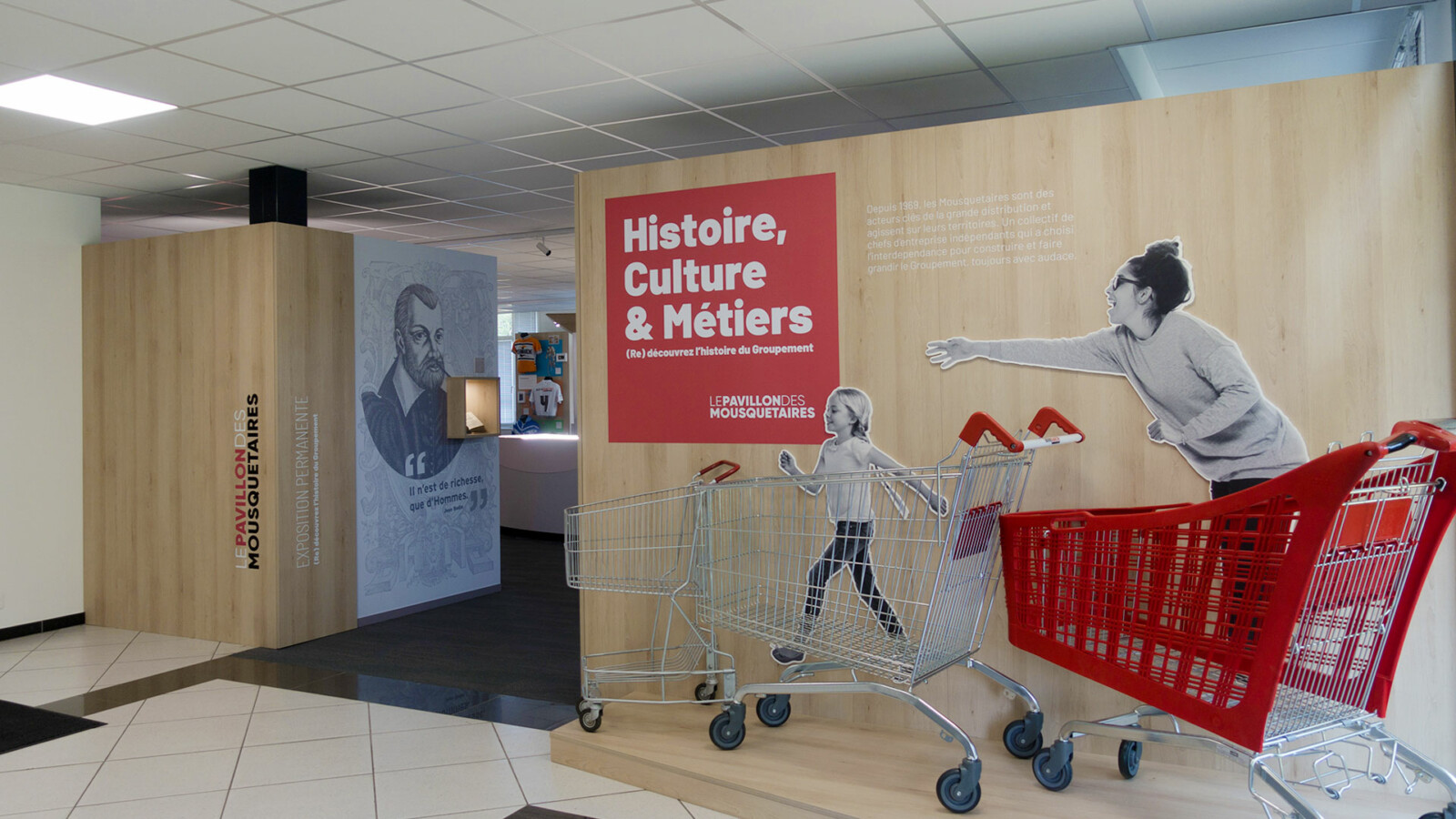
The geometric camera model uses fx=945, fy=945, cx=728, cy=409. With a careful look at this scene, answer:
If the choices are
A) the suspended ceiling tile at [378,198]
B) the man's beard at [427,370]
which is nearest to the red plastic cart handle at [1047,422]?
the man's beard at [427,370]

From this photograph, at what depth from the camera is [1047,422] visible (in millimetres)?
3258

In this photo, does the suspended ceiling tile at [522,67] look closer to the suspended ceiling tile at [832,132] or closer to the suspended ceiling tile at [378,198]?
the suspended ceiling tile at [832,132]

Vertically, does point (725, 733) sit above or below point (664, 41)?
below

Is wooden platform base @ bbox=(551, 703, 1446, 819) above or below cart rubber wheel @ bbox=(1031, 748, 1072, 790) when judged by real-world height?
below

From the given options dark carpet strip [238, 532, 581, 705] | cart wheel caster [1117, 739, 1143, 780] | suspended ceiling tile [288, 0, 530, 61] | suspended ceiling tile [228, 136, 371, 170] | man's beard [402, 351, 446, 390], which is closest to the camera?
cart wheel caster [1117, 739, 1143, 780]

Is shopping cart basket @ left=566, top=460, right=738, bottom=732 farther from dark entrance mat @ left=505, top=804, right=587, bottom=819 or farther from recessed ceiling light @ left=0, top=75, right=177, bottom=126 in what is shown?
recessed ceiling light @ left=0, top=75, right=177, bottom=126

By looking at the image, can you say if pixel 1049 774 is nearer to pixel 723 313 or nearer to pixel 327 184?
pixel 723 313

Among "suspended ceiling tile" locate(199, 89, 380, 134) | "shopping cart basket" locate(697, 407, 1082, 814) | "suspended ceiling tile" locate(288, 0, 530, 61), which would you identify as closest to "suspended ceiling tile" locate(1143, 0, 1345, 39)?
"shopping cart basket" locate(697, 407, 1082, 814)

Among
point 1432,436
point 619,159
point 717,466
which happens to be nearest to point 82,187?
point 619,159

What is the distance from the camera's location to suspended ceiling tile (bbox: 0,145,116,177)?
528 cm

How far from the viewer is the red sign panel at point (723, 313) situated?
3.84 meters

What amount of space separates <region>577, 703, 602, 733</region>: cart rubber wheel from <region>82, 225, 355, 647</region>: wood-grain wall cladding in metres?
2.76

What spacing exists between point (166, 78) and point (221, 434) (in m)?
2.34

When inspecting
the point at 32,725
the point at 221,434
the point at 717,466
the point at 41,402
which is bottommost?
the point at 32,725
